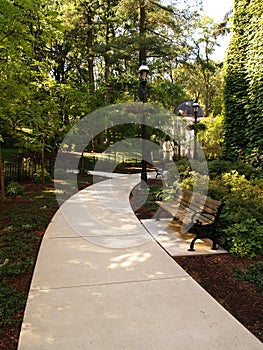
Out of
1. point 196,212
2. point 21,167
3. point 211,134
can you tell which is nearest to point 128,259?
point 196,212

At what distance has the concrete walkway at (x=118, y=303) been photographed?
8.70 ft

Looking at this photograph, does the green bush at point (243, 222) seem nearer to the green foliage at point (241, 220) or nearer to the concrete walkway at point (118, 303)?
the green foliage at point (241, 220)

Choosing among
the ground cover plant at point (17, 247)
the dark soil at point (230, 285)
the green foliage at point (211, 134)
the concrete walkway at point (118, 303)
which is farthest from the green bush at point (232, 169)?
the green foliage at point (211, 134)

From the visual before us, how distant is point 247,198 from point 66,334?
409 cm

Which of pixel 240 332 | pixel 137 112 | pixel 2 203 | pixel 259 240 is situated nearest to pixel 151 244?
pixel 259 240

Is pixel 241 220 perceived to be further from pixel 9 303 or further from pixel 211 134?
pixel 211 134

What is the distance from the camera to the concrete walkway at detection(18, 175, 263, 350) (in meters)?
2.65

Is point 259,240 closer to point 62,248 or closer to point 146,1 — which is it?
point 62,248

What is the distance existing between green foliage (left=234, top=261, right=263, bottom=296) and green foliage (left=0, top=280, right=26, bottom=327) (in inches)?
106

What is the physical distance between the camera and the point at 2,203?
8266mm

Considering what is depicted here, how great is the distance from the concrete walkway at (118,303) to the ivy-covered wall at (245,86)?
17.7 feet

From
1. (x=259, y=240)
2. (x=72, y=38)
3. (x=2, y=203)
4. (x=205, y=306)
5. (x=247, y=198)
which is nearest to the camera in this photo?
(x=205, y=306)

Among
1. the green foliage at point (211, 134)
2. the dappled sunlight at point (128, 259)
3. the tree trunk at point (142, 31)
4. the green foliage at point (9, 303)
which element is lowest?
the green foliage at point (9, 303)

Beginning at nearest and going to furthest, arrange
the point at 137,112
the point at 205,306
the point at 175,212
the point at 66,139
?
the point at 205,306 < the point at 175,212 < the point at 66,139 < the point at 137,112
